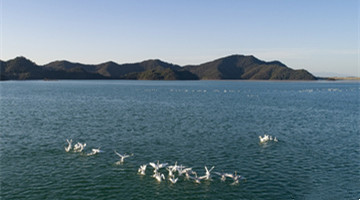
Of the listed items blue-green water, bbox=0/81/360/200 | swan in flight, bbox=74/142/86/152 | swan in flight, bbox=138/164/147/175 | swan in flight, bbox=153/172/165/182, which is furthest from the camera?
swan in flight, bbox=74/142/86/152

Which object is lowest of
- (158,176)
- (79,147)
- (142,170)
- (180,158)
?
(180,158)

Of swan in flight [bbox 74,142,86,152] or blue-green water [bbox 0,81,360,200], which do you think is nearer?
blue-green water [bbox 0,81,360,200]

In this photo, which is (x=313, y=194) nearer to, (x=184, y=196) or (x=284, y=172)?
(x=284, y=172)

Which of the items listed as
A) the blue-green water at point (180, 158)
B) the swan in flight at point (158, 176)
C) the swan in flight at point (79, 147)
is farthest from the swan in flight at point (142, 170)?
the swan in flight at point (79, 147)

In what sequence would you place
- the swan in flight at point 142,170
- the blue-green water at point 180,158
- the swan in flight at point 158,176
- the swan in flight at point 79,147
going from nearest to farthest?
1. the blue-green water at point 180,158
2. the swan in flight at point 158,176
3. the swan in flight at point 142,170
4. the swan in flight at point 79,147

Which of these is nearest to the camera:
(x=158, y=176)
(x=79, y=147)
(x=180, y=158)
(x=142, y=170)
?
(x=158, y=176)

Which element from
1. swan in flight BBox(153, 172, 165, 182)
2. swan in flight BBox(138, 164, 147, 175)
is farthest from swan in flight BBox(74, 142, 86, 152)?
swan in flight BBox(153, 172, 165, 182)

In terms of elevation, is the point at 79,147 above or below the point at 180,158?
above

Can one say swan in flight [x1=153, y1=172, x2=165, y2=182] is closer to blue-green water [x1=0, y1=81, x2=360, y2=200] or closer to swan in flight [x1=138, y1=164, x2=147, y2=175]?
blue-green water [x1=0, y1=81, x2=360, y2=200]

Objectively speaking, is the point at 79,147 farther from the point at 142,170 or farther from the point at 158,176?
the point at 158,176

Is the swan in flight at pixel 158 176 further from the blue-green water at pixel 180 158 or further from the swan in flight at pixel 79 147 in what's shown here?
the swan in flight at pixel 79 147

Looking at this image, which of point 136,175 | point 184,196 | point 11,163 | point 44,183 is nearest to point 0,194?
point 44,183

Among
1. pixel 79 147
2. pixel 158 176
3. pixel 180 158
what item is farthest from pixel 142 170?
pixel 79 147

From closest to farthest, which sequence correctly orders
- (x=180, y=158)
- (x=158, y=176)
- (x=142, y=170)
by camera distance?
(x=158, y=176) → (x=142, y=170) → (x=180, y=158)
